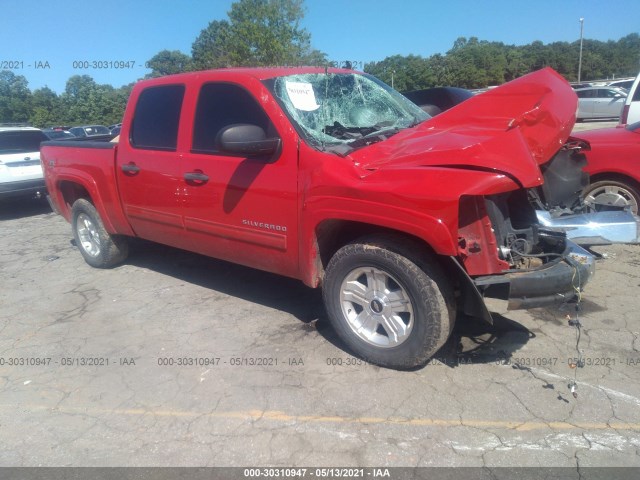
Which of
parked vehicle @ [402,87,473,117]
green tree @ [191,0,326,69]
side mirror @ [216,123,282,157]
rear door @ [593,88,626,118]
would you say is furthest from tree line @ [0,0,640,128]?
side mirror @ [216,123,282,157]

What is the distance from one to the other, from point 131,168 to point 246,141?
1865 millimetres

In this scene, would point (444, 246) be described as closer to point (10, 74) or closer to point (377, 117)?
point (377, 117)

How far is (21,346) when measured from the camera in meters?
4.22

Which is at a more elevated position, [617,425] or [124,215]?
[124,215]

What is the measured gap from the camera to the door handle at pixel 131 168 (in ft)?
15.8

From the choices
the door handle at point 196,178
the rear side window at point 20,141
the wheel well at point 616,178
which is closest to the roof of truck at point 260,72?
the door handle at point 196,178

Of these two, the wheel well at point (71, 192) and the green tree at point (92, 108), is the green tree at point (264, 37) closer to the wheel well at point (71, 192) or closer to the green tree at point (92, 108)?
the wheel well at point (71, 192)

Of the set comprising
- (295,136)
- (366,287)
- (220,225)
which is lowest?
(366,287)

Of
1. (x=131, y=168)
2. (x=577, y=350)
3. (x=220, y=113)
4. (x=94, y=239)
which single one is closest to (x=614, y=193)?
(x=577, y=350)

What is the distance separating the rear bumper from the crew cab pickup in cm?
534

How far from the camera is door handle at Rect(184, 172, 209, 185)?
4.18 metres

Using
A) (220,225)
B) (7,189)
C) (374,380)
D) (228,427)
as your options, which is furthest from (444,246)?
(7,189)

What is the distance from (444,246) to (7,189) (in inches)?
348

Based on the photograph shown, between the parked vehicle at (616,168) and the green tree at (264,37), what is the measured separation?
12617 mm
